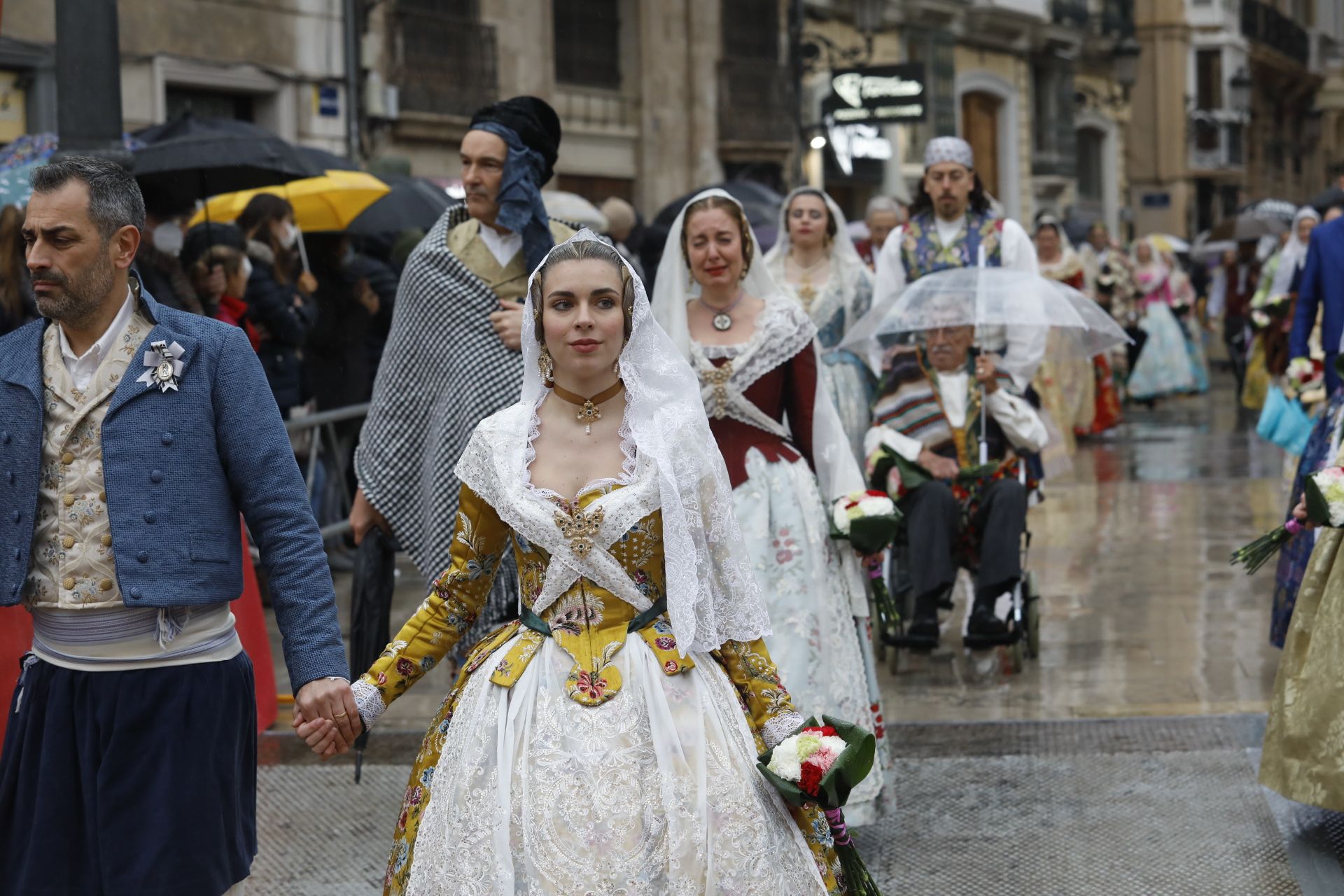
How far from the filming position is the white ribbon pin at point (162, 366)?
3.52 m

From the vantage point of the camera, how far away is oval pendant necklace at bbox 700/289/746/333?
5793mm

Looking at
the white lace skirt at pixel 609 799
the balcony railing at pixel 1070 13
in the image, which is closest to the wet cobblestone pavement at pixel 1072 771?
the white lace skirt at pixel 609 799

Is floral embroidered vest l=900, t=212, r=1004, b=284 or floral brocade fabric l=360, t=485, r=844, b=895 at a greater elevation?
floral embroidered vest l=900, t=212, r=1004, b=284

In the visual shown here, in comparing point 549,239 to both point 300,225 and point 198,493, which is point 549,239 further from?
point 300,225

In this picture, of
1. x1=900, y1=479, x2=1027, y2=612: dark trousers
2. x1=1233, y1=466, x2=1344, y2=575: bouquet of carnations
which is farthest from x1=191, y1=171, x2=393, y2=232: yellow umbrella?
x1=1233, y1=466, x2=1344, y2=575: bouquet of carnations

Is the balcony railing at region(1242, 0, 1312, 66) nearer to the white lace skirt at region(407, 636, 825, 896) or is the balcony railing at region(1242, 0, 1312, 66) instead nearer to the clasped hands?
the white lace skirt at region(407, 636, 825, 896)

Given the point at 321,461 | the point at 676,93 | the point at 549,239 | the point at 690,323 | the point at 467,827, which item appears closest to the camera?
the point at 467,827

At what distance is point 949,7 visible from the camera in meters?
29.1

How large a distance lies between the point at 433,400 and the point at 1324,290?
4154 mm

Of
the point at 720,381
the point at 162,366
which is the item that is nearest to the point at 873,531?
the point at 720,381

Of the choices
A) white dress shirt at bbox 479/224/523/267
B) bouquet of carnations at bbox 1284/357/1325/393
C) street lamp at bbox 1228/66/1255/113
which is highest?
street lamp at bbox 1228/66/1255/113

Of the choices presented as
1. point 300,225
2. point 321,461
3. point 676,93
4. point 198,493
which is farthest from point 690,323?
point 676,93

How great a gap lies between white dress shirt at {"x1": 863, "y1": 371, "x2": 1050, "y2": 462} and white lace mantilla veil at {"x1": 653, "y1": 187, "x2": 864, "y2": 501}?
1.70 m

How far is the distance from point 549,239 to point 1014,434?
2919 millimetres
